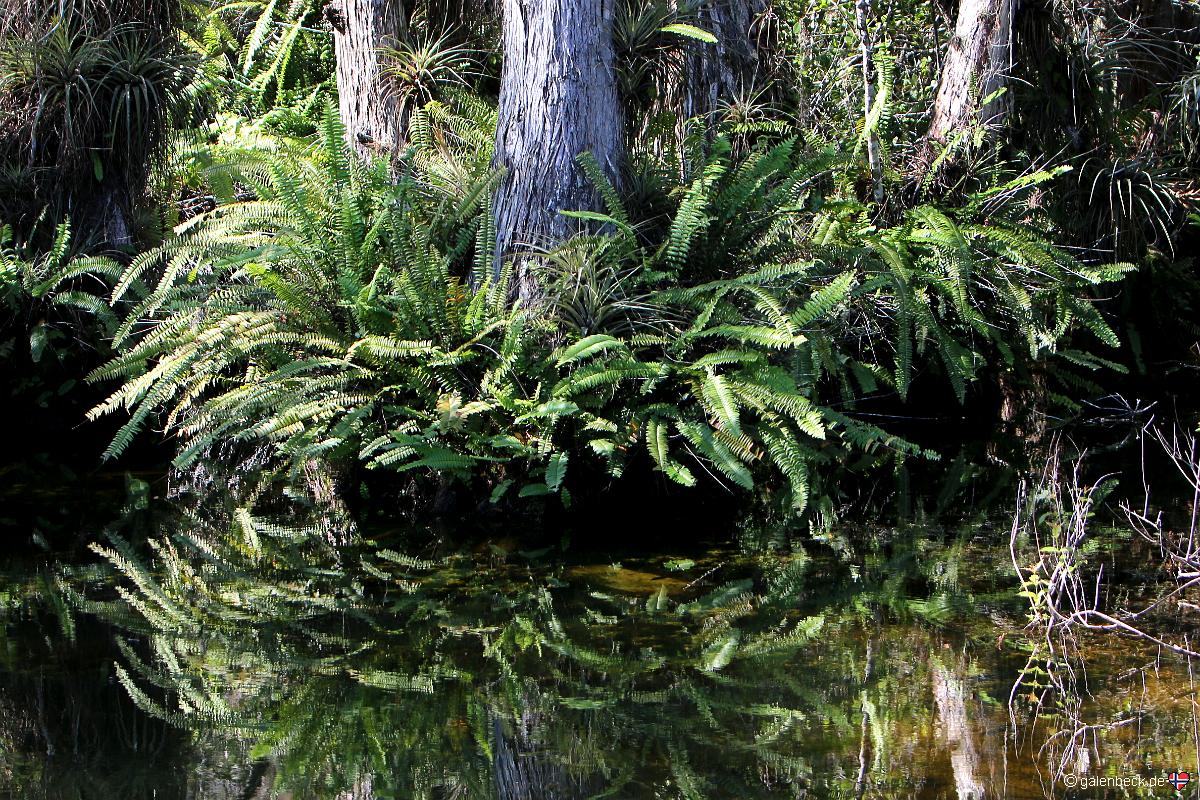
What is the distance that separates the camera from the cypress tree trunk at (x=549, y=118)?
5.92m

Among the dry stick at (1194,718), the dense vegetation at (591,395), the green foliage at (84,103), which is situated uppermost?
the green foliage at (84,103)

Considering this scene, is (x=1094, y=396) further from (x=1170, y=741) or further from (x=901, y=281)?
(x=1170, y=741)

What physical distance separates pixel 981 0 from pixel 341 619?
6.23 m

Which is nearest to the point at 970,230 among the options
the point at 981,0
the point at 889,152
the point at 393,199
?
the point at 889,152

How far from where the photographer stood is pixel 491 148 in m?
6.52

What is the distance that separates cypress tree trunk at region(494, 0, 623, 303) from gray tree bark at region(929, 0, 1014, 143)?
9.93ft

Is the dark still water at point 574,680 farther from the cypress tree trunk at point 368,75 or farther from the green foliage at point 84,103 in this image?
the green foliage at point 84,103

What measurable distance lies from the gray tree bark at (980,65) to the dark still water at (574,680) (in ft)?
13.0

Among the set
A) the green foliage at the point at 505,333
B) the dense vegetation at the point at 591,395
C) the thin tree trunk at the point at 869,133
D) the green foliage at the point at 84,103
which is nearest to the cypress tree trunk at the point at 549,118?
the dense vegetation at the point at 591,395

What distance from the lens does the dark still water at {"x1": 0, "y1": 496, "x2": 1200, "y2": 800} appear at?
9.44 ft

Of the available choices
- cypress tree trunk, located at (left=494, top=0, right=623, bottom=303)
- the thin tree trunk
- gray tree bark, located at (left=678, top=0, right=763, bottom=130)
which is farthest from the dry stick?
gray tree bark, located at (left=678, top=0, right=763, bottom=130)

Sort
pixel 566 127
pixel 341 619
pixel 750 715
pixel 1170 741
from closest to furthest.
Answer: pixel 1170 741, pixel 750 715, pixel 341 619, pixel 566 127

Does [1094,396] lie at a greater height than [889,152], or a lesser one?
lesser

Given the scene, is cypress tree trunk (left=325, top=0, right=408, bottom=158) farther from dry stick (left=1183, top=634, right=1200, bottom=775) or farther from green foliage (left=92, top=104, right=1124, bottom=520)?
dry stick (left=1183, top=634, right=1200, bottom=775)
